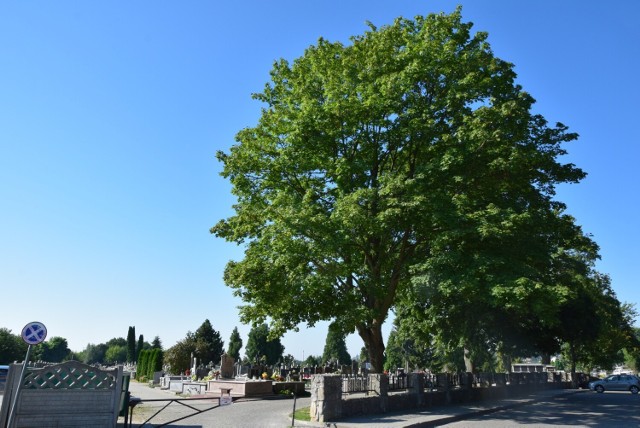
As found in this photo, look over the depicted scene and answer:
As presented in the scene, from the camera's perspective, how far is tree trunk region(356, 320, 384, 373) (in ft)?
63.6

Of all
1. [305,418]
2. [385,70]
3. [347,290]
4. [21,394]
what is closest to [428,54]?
[385,70]

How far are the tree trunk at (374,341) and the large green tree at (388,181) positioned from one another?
0.06m

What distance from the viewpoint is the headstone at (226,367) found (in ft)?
97.1

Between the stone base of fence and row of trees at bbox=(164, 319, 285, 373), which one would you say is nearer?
the stone base of fence

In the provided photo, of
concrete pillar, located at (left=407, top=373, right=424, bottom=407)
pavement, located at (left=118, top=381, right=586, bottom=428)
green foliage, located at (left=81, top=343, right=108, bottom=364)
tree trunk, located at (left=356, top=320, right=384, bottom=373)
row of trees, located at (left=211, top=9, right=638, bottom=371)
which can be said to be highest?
row of trees, located at (left=211, top=9, right=638, bottom=371)

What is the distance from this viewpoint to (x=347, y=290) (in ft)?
61.8

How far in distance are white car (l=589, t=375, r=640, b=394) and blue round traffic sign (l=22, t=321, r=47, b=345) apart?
43462 mm

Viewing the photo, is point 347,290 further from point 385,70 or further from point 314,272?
point 385,70

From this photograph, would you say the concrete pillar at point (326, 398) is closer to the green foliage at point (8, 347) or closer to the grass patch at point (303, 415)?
the grass patch at point (303, 415)

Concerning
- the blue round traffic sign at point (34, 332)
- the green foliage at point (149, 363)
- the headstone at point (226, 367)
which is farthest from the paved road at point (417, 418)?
the green foliage at point (149, 363)

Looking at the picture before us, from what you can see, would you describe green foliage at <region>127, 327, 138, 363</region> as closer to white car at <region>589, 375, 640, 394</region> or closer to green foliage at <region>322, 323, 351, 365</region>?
green foliage at <region>322, 323, 351, 365</region>

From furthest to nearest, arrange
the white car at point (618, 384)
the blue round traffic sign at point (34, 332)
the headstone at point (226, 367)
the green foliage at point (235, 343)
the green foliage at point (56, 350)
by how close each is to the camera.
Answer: the green foliage at point (56, 350) → the green foliage at point (235, 343) → the white car at point (618, 384) → the headstone at point (226, 367) → the blue round traffic sign at point (34, 332)

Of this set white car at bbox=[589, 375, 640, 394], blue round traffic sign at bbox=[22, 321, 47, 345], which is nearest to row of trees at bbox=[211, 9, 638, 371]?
blue round traffic sign at bbox=[22, 321, 47, 345]

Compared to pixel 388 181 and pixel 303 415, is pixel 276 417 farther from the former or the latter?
pixel 388 181
